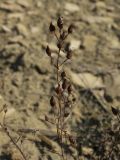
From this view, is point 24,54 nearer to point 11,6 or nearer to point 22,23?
point 22,23

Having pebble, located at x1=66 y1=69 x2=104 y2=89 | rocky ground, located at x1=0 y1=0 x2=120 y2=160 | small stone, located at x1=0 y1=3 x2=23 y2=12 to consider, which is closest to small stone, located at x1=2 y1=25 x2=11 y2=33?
rocky ground, located at x1=0 y1=0 x2=120 y2=160

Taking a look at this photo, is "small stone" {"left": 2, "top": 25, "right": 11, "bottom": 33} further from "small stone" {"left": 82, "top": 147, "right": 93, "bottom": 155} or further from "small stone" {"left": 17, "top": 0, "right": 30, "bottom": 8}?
"small stone" {"left": 82, "top": 147, "right": 93, "bottom": 155}

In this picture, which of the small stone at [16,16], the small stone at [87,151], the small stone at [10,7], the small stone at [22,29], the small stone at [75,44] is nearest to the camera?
the small stone at [87,151]

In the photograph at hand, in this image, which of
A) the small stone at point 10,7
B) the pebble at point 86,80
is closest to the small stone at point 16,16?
the small stone at point 10,7

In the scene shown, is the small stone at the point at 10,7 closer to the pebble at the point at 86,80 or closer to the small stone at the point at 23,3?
the small stone at the point at 23,3

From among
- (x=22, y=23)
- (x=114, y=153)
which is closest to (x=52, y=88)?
(x=114, y=153)

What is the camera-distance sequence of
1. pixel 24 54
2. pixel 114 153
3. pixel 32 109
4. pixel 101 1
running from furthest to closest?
pixel 101 1 < pixel 24 54 < pixel 32 109 < pixel 114 153

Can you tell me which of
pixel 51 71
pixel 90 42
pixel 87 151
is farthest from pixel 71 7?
pixel 87 151

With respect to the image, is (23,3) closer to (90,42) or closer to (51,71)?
(90,42)
